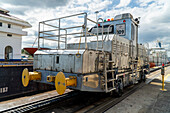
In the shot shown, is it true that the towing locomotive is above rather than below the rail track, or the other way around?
above

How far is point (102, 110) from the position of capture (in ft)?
14.5

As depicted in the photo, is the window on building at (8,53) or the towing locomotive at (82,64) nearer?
the towing locomotive at (82,64)

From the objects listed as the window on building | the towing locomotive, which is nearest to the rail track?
the towing locomotive

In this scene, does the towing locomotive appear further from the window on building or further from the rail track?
the window on building

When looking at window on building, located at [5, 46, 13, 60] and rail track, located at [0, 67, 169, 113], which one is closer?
rail track, located at [0, 67, 169, 113]

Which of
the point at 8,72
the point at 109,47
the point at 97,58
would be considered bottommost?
the point at 8,72

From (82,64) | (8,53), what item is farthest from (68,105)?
(8,53)

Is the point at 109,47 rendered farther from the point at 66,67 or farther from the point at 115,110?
the point at 115,110

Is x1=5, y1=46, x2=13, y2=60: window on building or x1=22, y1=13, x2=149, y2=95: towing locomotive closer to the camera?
x1=22, y1=13, x2=149, y2=95: towing locomotive

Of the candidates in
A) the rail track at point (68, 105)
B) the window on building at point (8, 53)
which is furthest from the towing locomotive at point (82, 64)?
the window on building at point (8, 53)

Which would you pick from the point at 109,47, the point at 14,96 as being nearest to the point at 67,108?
the point at 109,47

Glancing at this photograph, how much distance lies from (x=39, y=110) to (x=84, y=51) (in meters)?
2.61

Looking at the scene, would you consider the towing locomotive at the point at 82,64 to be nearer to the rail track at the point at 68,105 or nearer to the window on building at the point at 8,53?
the rail track at the point at 68,105

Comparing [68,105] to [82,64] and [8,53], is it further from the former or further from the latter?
[8,53]
